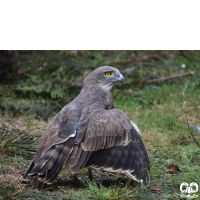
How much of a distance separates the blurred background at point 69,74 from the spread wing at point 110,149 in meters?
3.38

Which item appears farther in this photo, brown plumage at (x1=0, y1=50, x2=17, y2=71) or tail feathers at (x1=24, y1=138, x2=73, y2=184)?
brown plumage at (x1=0, y1=50, x2=17, y2=71)

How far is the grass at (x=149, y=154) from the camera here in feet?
11.6

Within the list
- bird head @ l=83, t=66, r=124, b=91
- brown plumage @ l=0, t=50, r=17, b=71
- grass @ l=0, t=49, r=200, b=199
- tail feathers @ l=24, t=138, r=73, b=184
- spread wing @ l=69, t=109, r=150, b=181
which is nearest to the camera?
grass @ l=0, t=49, r=200, b=199

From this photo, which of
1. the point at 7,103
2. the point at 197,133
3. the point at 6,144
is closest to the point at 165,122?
the point at 197,133

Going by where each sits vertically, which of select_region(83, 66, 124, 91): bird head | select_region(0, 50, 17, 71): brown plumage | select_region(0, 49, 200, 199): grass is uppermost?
select_region(0, 50, 17, 71): brown plumage

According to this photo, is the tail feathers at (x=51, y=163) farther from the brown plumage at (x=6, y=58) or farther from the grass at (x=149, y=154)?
the brown plumage at (x=6, y=58)

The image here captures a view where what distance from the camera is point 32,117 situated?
21.9 ft

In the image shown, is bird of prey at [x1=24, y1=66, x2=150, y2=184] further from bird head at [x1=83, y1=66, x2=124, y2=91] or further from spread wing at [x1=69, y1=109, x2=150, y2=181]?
bird head at [x1=83, y1=66, x2=124, y2=91]

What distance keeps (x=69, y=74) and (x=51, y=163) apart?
4.84m

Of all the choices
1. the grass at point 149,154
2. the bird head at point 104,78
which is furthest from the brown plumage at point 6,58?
the bird head at point 104,78

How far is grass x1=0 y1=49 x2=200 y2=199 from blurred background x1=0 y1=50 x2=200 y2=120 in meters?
0.45

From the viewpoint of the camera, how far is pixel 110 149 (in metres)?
3.87

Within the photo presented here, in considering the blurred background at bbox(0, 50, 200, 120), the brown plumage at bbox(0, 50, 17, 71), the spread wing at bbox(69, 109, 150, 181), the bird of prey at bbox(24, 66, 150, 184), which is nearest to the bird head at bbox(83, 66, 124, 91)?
the bird of prey at bbox(24, 66, 150, 184)

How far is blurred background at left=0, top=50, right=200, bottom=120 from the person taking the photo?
7.41m
